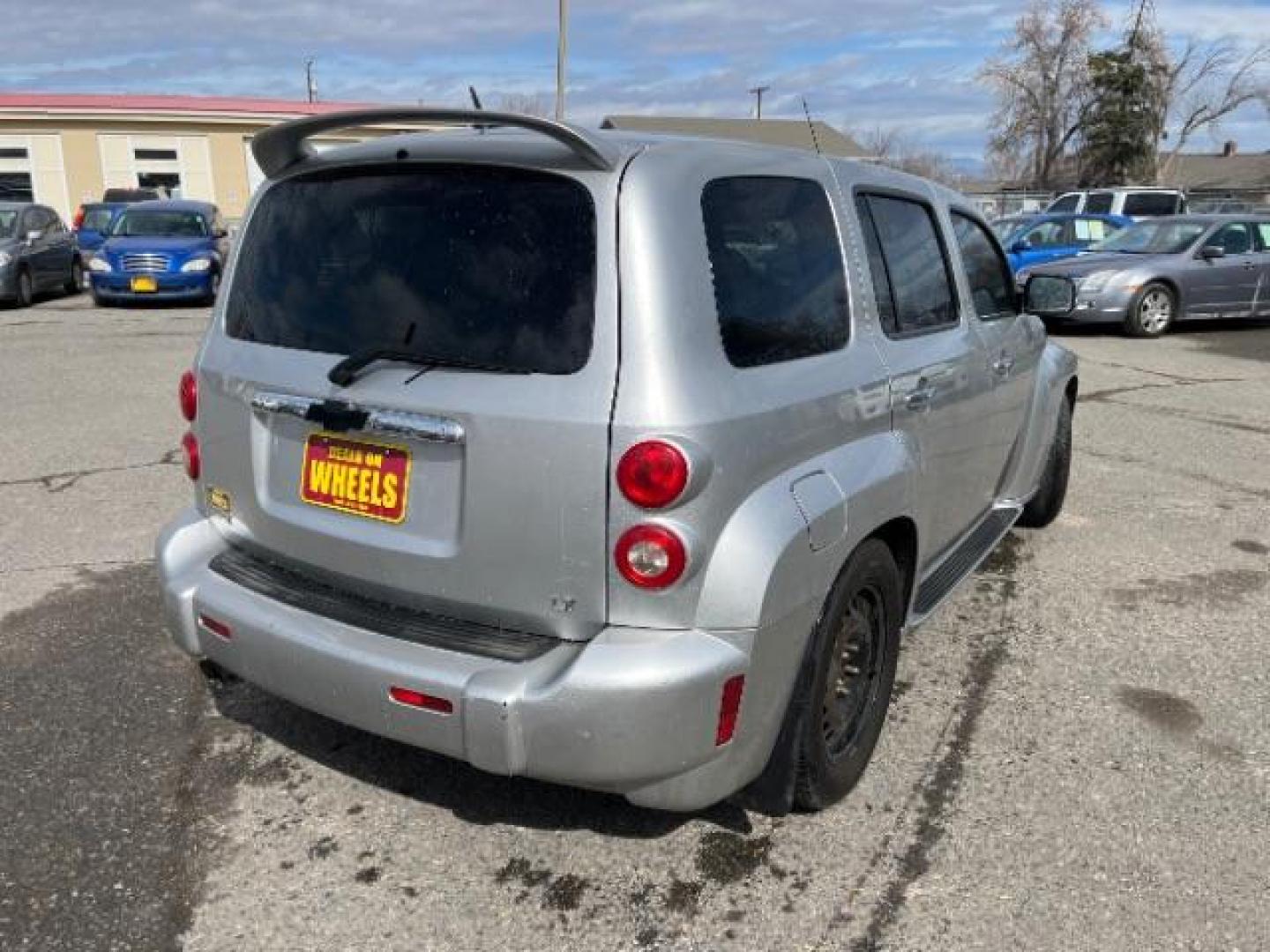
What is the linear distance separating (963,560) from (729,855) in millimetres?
1710

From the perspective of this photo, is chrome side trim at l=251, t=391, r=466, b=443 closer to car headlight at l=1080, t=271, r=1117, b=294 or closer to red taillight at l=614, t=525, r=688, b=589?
red taillight at l=614, t=525, r=688, b=589

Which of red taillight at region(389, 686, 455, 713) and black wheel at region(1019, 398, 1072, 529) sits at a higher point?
red taillight at region(389, 686, 455, 713)

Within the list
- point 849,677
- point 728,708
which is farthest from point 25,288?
point 728,708

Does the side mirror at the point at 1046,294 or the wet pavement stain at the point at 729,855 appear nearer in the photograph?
the wet pavement stain at the point at 729,855

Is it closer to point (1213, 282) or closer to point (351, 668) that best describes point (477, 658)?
point (351, 668)

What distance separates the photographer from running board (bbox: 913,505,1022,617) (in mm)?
3655

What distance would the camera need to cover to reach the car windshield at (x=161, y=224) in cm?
1659

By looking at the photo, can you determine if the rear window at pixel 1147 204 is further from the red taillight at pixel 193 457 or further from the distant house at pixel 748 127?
the red taillight at pixel 193 457

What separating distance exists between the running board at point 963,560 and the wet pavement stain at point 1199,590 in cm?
62

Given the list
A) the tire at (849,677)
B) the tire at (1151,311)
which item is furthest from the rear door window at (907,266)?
the tire at (1151,311)

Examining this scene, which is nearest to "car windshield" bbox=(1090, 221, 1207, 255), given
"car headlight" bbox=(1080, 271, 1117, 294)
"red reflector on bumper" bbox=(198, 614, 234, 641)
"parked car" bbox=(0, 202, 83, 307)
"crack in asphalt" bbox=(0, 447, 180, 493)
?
"car headlight" bbox=(1080, 271, 1117, 294)

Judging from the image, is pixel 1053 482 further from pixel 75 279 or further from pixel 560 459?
pixel 75 279

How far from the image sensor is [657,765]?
7.91 ft

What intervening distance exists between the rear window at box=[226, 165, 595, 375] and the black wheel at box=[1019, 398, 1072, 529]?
3701mm
